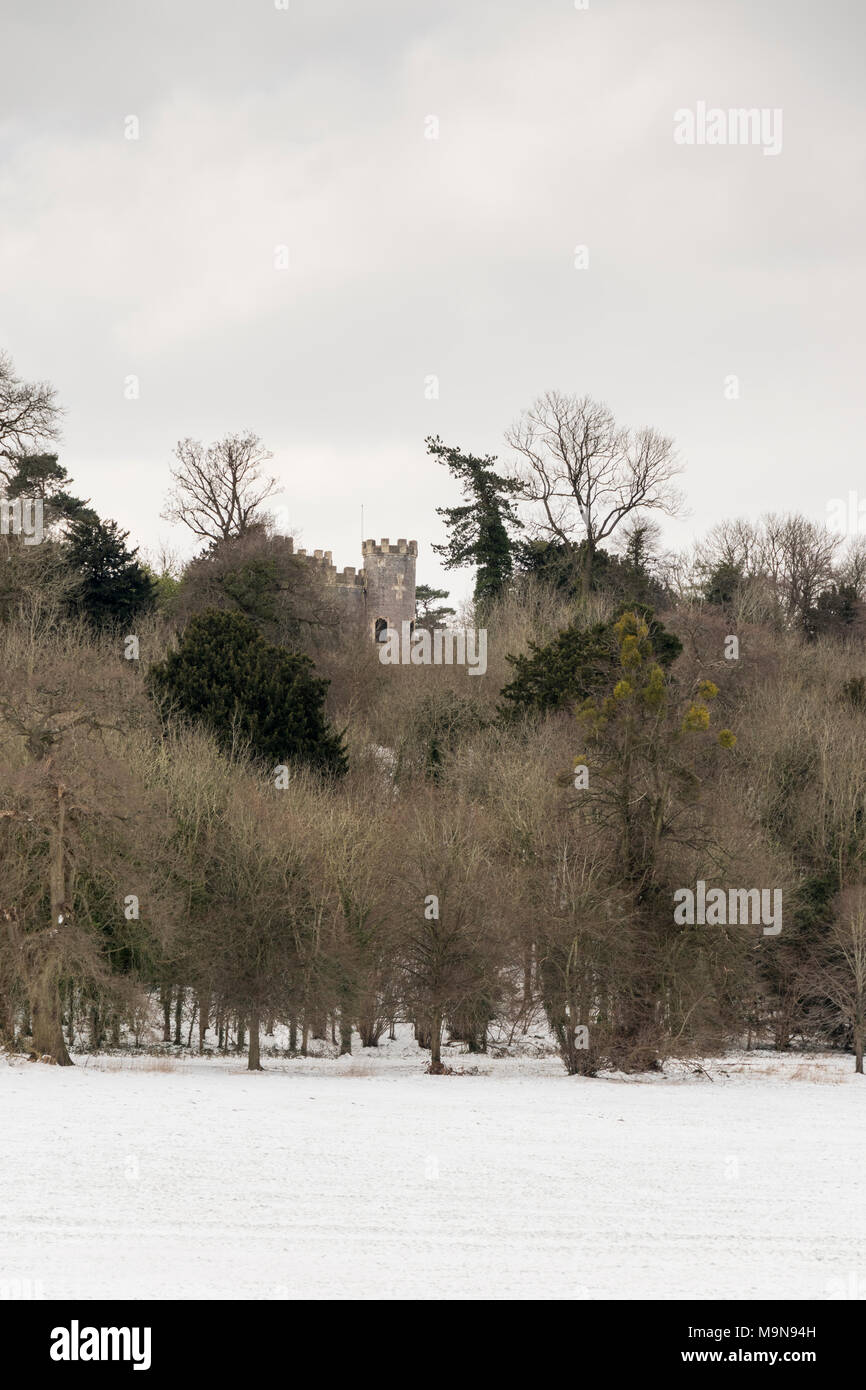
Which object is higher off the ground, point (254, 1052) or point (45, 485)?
point (45, 485)

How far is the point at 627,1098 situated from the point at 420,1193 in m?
14.0

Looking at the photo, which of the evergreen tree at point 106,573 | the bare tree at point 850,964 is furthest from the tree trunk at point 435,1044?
the evergreen tree at point 106,573

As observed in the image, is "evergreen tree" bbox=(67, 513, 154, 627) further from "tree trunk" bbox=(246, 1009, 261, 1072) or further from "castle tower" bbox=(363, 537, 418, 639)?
"tree trunk" bbox=(246, 1009, 261, 1072)

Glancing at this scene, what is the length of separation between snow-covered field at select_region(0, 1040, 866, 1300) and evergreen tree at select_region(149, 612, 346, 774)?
59.9ft

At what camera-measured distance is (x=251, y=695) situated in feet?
168

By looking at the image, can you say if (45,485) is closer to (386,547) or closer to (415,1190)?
(386,547)

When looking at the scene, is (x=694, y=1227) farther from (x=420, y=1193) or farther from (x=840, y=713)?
(x=840, y=713)

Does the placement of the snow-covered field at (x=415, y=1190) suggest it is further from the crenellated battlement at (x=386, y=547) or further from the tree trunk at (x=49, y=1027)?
the crenellated battlement at (x=386, y=547)

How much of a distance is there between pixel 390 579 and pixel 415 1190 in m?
71.7

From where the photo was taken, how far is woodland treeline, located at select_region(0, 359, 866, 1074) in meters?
34.3

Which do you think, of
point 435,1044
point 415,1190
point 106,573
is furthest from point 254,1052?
point 106,573

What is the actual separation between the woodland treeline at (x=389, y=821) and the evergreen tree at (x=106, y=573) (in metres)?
0.13
